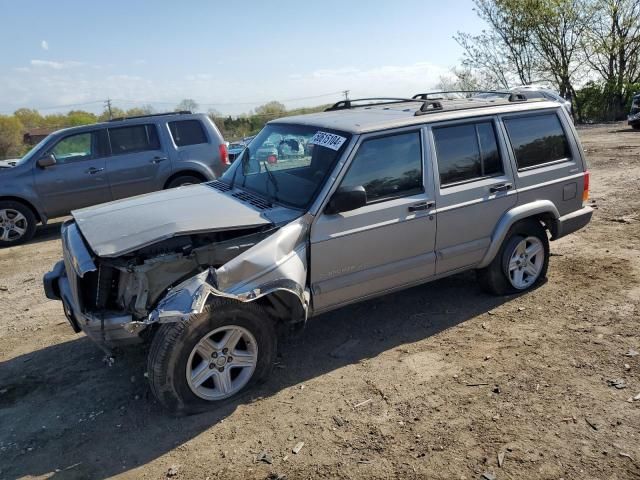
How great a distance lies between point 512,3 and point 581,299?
90.2ft

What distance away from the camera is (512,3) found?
92.2ft

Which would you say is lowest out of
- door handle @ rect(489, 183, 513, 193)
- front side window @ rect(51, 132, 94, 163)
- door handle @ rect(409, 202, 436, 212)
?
door handle @ rect(409, 202, 436, 212)

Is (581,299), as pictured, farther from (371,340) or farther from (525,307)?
(371,340)

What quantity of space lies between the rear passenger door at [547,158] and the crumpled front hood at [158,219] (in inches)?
103

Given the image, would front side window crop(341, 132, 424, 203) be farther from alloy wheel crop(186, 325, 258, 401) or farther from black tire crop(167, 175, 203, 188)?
black tire crop(167, 175, 203, 188)

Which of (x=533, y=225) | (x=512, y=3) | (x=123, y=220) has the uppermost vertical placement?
(x=512, y=3)

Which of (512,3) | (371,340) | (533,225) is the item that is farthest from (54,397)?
(512,3)

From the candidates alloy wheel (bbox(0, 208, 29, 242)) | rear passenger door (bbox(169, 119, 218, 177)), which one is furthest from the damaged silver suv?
alloy wheel (bbox(0, 208, 29, 242))

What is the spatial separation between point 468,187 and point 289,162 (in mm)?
1583

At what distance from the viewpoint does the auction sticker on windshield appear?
13.6ft

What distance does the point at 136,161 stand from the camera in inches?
361

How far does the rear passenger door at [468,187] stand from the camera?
454 cm

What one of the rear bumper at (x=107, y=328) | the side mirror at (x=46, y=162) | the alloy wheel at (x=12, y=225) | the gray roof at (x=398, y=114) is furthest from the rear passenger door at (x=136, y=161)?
the rear bumper at (x=107, y=328)

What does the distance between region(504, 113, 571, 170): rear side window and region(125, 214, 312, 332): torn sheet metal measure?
7.76 ft
